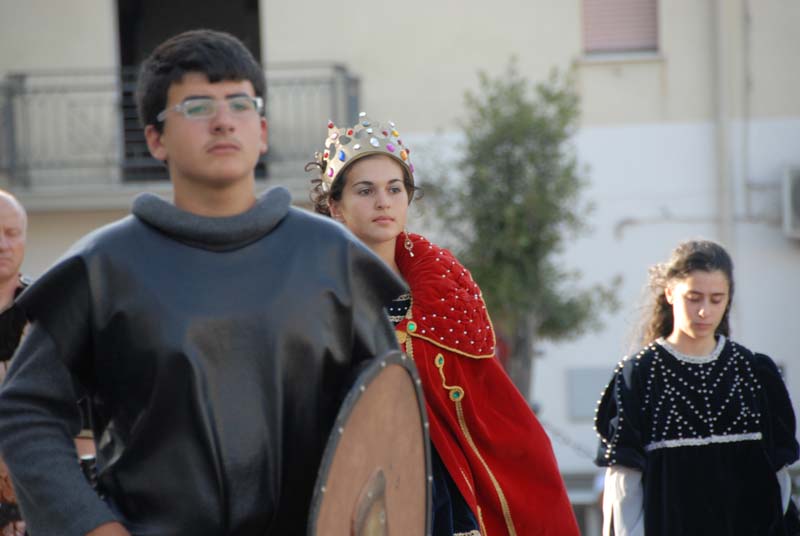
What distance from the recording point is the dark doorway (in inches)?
624

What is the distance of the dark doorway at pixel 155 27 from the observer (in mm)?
15852

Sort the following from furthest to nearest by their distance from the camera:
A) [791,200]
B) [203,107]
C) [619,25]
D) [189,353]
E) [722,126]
A: [619,25]
[722,126]
[791,200]
[203,107]
[189,353]

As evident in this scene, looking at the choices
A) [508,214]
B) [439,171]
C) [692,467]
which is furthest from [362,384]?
[439,171]

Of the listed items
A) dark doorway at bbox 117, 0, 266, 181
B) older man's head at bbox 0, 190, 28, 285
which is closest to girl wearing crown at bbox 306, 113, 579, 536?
older man's head at bbox 0, 190, 28, 285

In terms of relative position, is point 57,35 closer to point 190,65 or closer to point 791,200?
point 791,200

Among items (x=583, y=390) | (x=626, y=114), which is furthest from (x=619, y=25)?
(x=583, y=390)

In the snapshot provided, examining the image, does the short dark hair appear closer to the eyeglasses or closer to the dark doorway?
the eyeglasses

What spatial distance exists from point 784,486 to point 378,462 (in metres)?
3.00

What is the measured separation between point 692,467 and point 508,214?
6862 millimetres

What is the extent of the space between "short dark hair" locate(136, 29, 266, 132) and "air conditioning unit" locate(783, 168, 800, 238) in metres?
12.2

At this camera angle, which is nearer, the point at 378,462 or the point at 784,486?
the point at 378,462

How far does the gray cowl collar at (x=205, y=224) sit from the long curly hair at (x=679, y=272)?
294cm

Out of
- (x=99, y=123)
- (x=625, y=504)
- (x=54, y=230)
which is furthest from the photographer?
(x=99, y=123)

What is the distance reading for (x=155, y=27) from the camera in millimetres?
16109
